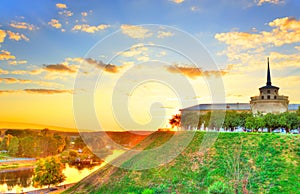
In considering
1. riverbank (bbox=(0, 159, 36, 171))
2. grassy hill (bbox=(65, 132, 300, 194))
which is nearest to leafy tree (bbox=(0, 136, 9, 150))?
riverbank (bbox=(0, 159, 36, 171))

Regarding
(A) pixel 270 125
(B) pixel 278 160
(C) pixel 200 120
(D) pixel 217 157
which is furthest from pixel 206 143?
(C) pixel 200 120

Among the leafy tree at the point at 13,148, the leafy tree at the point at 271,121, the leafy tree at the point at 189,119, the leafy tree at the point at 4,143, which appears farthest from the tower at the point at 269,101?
the leafy tree at the point at 4,143

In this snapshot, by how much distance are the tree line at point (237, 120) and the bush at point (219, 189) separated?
19.3 metres

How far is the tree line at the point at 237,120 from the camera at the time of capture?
41469mm

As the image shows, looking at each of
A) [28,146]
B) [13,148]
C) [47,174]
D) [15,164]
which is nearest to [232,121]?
[47,174]

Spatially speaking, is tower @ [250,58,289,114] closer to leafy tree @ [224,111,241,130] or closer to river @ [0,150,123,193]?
leafy tree @ [224,111,241,130]

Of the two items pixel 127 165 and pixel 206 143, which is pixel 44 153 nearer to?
pixel 127 165

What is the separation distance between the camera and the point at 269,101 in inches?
2148

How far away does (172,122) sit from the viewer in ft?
187

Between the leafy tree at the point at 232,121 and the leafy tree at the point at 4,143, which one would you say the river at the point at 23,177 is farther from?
the leafy tree at the point at 4,143

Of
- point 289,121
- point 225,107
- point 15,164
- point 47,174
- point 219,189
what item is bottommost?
point 15,164

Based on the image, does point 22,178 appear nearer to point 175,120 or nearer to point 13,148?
point 13,148

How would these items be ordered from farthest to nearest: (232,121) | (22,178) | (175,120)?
(175,120), (22,178), (232,121)

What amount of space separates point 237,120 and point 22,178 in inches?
1360
